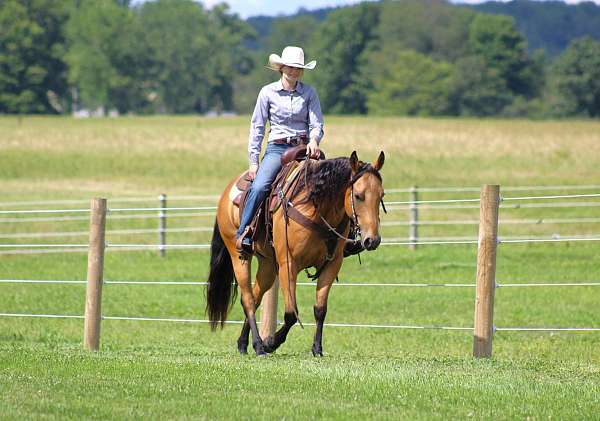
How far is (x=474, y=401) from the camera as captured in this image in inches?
319

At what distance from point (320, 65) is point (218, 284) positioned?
384 ft

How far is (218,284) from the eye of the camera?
11.9 metres

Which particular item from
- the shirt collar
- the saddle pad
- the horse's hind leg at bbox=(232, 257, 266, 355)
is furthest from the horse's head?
the horse's hind leg at bbox=(232, 257, 266, 355)

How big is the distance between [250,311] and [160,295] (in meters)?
8.25

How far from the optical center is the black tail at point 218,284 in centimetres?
1185

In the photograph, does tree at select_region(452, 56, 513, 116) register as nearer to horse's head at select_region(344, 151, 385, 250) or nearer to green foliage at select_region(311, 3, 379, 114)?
green foliage at select_region(311, 3, 379, 114)

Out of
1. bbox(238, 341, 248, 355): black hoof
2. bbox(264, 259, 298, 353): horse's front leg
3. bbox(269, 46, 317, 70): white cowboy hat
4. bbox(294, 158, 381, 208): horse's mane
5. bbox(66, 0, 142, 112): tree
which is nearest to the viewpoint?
bbox(294, 158, 381, 208): horse's mane

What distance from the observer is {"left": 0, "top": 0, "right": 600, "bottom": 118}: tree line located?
10575cm

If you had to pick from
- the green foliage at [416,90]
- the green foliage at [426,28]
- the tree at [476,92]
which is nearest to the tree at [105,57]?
the green foliage at [416,90]

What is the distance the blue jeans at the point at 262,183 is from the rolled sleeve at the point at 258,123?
0.67ft

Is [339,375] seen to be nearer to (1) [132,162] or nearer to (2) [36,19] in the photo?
(1) [132,162]

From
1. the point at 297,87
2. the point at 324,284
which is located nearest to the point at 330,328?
the point at 324,284

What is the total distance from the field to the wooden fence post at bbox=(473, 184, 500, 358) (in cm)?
36

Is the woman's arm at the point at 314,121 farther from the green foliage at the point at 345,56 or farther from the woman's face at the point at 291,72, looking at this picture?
the green foliage at the point at 345,56
